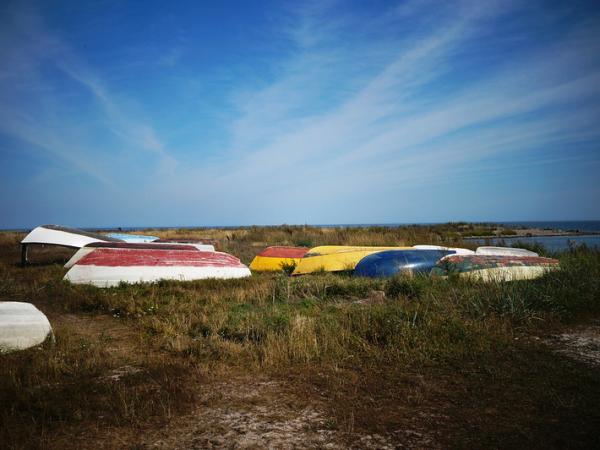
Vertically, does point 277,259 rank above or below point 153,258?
below

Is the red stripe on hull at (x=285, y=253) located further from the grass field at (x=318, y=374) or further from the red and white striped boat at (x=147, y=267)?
the grass field at (x=318, y=374)

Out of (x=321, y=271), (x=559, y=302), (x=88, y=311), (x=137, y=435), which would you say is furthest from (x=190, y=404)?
(x=321, y=271)

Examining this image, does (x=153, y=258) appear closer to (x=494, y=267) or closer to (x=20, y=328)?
(x=20, y=328)

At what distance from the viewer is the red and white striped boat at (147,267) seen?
7.72 metres

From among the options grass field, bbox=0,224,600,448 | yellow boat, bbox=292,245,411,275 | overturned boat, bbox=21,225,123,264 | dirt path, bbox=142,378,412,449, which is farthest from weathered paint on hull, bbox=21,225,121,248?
dirt path, bbox=142,378,412,449

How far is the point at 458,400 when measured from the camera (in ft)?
9.09

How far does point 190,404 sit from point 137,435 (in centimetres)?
46

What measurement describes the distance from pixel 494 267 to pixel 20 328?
7.96 metres

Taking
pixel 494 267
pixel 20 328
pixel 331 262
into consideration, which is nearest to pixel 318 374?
pixel 20 328

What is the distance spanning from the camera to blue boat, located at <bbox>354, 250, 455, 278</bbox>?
8008mm

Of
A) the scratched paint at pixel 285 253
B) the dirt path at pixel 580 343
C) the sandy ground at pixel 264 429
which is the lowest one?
the dirt path at pixel 580 343

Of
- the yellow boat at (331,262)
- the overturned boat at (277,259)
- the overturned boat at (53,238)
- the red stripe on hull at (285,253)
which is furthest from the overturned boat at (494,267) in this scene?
the overturned boat at (53,238)

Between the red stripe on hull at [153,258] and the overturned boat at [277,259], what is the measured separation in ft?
4.60

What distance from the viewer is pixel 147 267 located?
27.1 feet
